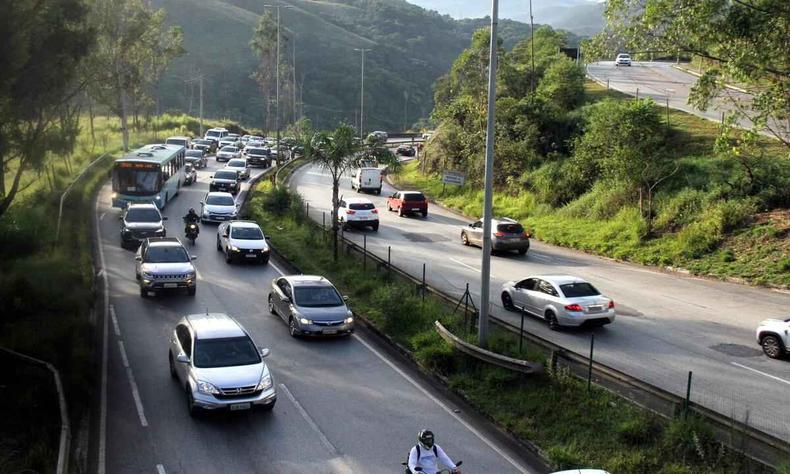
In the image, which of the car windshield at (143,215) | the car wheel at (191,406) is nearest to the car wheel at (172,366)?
the car wheel at (191,406)

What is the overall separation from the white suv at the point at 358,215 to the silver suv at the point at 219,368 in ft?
69.4

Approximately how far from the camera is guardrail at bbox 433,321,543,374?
48.7ft

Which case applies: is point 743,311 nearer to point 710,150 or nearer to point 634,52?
point 634,52

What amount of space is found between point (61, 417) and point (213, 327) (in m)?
3.55

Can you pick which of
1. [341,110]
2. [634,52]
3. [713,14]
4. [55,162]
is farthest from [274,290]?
[341,110]

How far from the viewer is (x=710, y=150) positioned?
3603 centimetres

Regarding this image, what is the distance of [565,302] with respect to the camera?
1991cm

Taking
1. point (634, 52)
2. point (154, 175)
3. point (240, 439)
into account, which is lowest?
point (240, 439)

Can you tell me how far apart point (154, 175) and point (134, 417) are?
83.4 feet

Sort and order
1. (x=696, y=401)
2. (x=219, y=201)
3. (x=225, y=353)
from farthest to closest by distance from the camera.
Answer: (x=219, y=201) → (x=225, y=353) → (x=696, y=401)

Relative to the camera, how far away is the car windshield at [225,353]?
47.2 ft

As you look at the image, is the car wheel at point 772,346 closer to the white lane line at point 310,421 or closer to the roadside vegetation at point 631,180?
the roadside vegetation at point 631,180

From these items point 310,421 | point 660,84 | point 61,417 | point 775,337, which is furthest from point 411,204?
point 660,84

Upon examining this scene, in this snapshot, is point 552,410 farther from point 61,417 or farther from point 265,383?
point 61,417
